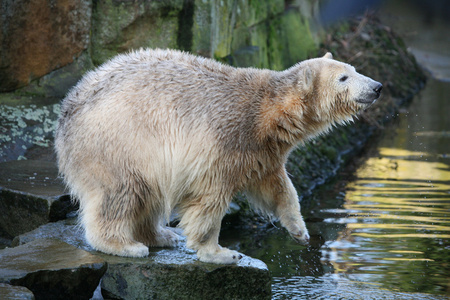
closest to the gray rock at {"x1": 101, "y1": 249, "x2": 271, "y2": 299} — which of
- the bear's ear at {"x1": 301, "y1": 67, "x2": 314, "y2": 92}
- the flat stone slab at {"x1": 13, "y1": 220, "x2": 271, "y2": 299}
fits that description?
the flat stone slab at {"x1": 13, "y1": 220, "x2": 271, "y2": 299}

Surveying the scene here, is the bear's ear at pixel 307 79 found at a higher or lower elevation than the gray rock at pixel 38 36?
lower

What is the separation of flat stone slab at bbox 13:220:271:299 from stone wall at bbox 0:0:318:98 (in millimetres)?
2644

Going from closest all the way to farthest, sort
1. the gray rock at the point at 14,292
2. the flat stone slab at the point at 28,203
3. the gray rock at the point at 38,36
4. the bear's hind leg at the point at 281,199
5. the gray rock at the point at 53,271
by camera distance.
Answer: the gray rock at the point at 14,292
the gray rock at the point at 53,271
the bear's hind leg at the point at 281,199
the flat stone slab at the point at 28,203
the gray rock at the point at 38,36

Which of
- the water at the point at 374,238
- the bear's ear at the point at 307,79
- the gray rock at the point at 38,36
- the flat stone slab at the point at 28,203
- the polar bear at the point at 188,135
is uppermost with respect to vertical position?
the gray rock at the point at 38,36

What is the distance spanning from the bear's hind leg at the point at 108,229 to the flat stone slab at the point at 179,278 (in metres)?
0.06

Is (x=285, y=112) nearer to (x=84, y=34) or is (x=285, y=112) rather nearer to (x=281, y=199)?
(x=281, y=199)

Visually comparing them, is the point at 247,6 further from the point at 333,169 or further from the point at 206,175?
the point at 206,175

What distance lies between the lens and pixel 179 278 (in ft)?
15.8

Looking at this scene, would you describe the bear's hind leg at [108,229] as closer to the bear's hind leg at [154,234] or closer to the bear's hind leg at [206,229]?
the bear's hind leg at [154,234]

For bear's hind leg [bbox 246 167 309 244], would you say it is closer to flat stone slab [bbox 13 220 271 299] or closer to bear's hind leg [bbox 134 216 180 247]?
flat stone slab [bbox 13 220 271 299]

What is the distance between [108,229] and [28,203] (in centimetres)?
117

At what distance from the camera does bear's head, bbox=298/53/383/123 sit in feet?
15.9

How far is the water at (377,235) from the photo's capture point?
546 cm

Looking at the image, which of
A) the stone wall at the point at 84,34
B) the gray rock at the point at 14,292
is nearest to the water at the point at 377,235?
the gray rock at the point at 14,292
